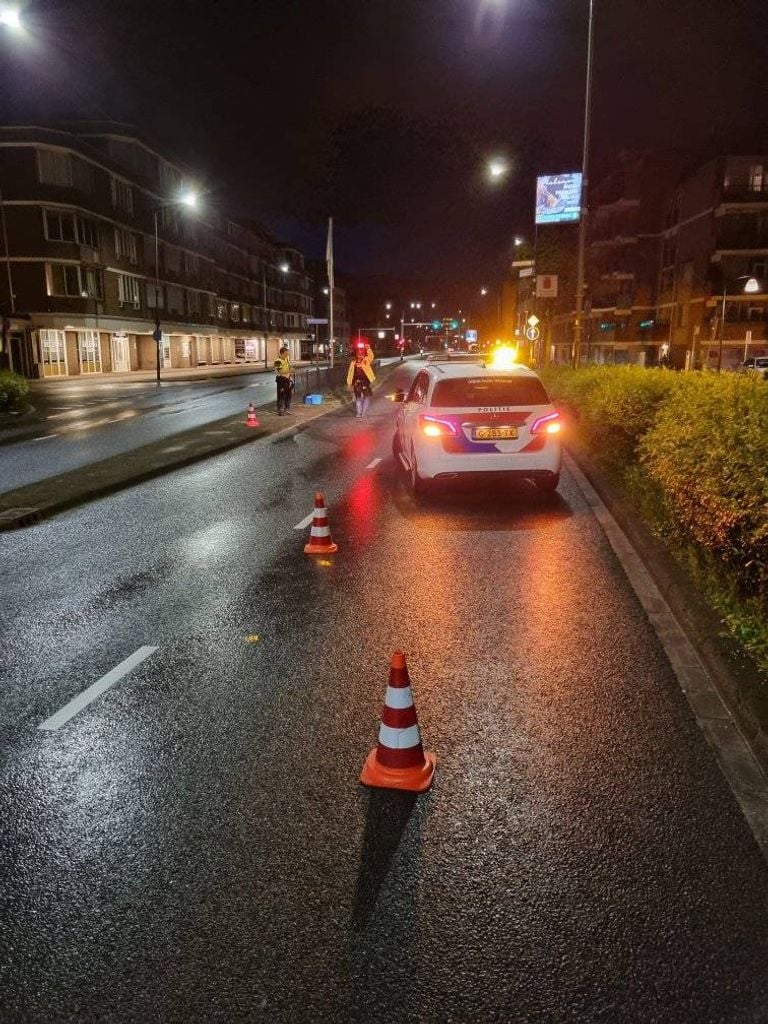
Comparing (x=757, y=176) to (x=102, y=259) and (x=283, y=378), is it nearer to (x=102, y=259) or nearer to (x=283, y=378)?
(x=283, y=378)

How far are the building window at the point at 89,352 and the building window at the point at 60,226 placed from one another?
620 centimetres

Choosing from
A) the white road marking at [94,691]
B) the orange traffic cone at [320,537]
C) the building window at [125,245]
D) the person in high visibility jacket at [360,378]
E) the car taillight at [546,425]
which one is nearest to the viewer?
the white road marking at [94,691]

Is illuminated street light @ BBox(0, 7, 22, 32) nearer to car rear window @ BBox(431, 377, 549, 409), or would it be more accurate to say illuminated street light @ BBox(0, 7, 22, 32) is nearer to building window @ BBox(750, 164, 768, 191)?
car rear window @ BBox(431, 377, 549, 409)

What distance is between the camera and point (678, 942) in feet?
→ 8.78

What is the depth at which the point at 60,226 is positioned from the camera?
49.8 meters

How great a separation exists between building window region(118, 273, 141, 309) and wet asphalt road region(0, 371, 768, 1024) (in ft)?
183

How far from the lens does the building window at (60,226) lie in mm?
49191

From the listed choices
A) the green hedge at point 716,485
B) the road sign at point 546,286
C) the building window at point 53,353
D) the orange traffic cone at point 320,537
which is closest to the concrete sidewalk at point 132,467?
the orange traffic cone at point 320,537

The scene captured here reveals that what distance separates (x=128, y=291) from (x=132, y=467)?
50984 mm

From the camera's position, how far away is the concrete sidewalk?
993cm

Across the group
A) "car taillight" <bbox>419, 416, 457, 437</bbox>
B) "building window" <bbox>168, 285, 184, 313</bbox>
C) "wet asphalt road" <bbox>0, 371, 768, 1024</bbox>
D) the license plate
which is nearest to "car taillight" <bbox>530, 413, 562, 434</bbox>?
the license plate

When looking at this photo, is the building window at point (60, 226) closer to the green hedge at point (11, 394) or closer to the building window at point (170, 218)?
the building window at point (170, 218)

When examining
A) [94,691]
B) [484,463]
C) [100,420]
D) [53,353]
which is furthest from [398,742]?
[53,353]

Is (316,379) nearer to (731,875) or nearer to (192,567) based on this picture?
(192,567)
